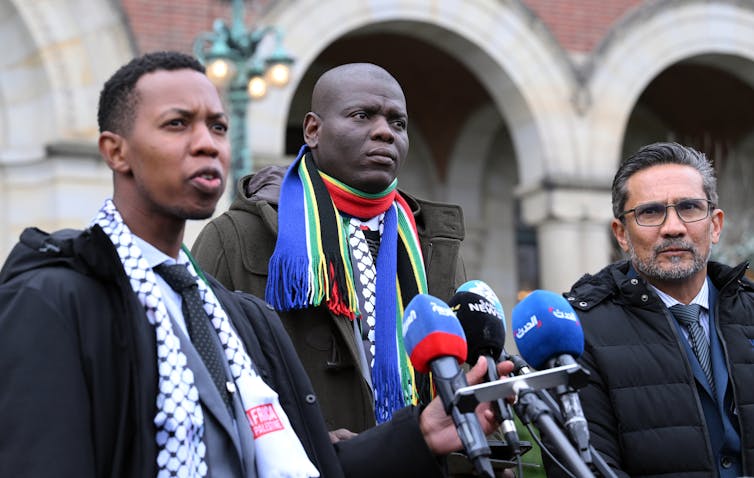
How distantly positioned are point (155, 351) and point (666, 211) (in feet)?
6.38

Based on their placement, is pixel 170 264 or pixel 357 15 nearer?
pixel 170 264

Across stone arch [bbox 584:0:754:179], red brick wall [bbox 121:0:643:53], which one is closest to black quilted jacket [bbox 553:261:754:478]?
red brick wall [bbox 121:0:643:53]

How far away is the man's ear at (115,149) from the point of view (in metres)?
2.35

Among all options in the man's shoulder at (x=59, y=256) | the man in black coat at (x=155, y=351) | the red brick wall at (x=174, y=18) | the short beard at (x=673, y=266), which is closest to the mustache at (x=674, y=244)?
the short beard at (x=673, y=266)

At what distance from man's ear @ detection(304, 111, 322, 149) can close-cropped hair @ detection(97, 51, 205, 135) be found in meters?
1.25

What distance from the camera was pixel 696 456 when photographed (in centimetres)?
Result: 335

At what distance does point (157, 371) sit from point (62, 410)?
0.22 m

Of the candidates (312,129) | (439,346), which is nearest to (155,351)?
(439,346)

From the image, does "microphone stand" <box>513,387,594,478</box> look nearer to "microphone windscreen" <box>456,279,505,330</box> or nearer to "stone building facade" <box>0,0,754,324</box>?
"microphone windscreen" <box>456,279,505,330</box>

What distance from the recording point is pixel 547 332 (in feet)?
7.95

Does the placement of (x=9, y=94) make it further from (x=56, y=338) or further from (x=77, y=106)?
(x=56, y=338)

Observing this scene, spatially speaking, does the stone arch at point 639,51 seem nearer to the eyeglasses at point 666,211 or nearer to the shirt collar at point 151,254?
the eyeglasses at point 666,211

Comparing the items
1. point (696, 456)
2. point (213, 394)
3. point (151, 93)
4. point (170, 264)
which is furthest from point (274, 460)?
point (696, 456)

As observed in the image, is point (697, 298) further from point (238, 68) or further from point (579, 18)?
point (579, 18)
